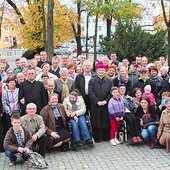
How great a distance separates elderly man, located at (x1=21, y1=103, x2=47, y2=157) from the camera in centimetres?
840

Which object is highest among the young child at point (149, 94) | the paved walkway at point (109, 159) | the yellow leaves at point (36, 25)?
the yellow leaves at point (36, 25)

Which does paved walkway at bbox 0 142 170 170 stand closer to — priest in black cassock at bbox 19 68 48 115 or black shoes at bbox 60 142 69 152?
black shoes at bbox 60 142 69 152

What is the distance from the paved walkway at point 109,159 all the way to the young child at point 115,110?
0.42 meters

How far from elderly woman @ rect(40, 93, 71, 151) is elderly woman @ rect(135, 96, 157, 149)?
1.81m

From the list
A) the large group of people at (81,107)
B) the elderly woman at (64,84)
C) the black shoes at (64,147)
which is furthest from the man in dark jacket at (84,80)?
the black shoes at (64,147)

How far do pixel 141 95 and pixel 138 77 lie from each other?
34.2 inches

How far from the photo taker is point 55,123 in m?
8.96

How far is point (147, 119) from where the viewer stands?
368 inches

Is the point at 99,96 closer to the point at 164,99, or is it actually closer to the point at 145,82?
the point at 145,82

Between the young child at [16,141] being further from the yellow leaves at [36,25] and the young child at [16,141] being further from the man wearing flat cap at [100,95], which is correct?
the yellow leaves at [36,25]

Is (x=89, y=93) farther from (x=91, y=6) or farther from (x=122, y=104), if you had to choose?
(x=91, y=6)

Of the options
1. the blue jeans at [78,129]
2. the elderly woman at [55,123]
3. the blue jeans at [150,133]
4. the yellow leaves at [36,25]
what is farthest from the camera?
the yellow leaves at [36,25]

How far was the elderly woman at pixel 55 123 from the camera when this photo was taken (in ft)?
28.7

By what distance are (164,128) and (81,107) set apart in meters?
1.97
